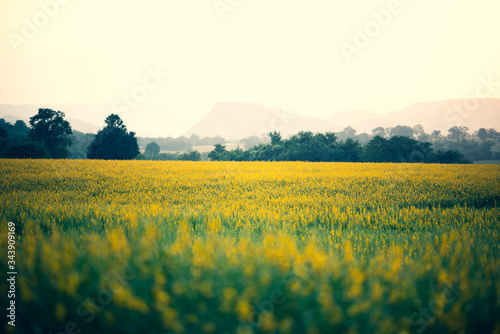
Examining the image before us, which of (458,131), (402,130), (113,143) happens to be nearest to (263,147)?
(113,143)

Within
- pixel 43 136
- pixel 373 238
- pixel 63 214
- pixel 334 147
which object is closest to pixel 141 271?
pixel 373 238

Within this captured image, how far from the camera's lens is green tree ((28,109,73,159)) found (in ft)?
167

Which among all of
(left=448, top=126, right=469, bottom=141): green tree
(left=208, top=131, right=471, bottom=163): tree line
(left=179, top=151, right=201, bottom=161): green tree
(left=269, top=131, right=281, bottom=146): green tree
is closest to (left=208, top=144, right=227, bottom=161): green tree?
(left=208, top=131, right=471, bottom=163): tree line

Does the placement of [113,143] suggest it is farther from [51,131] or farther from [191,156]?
[191,156]

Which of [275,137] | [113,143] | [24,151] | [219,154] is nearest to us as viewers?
[24,151]

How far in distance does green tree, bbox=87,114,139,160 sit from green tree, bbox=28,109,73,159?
5.52 meters

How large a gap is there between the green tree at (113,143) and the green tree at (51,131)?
5.52 metres

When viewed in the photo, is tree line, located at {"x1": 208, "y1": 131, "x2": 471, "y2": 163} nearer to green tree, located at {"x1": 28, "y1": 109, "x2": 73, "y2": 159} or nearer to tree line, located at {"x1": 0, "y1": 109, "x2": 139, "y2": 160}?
tree line, located at {"x1": 0, "y1": 109, "x2": 139, "y2": 160}

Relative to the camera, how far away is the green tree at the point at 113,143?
5197 centimetres

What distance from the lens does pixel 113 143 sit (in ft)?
172

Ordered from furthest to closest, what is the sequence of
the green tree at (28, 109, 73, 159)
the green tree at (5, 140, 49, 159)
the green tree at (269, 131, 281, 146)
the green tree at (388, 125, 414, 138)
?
1. the green tree at (388, 125, 414, 138)
2. the green tree at (269, 131, 281, 146)
3. the green tree at (28, 109, 73, 159)
4. the green tree at (5, 140, 49, 159)

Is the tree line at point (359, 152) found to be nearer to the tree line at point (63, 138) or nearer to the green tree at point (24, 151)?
the tree line at point (63, 138)

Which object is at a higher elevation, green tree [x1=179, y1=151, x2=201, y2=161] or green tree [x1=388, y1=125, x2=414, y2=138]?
green tree [x1=388, y1=125, x2=414, y2=138]

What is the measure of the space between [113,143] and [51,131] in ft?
42.8
